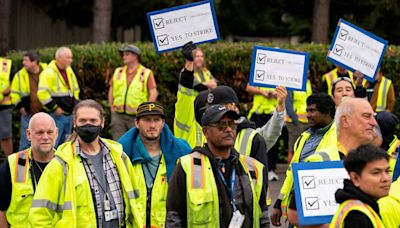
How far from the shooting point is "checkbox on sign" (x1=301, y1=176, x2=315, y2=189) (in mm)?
6121

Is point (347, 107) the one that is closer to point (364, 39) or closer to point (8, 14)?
point (364, 39)

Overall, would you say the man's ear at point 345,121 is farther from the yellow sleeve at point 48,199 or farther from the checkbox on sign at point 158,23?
the checkbox on sign at point 158,23

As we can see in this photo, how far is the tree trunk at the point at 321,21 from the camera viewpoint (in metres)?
22.9

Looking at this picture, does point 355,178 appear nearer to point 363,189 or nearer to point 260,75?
point 363,189

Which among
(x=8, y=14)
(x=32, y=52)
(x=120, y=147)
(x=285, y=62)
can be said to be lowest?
(x=120, y=147)

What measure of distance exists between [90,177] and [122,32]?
2482 cm

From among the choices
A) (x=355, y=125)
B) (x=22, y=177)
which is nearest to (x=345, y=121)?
(x=355, y=125)

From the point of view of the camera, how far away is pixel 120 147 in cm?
696

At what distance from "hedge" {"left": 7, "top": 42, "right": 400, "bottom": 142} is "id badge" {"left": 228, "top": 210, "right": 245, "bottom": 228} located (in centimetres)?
925

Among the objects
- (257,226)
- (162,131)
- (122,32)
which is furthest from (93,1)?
(257,226)

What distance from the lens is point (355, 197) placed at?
17.1 ft

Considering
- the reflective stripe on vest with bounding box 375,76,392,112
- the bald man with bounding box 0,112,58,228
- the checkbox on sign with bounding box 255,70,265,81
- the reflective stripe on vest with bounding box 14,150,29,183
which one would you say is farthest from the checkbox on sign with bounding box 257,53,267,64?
the reflective stripe on vest with bounding box 375,76,392,112

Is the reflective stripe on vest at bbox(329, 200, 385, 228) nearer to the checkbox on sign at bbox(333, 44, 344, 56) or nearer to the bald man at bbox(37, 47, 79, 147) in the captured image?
the checkbox on sign at bbox(333, 44, 344, 56)

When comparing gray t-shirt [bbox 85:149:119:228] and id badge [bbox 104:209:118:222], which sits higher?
gray t-shirt [bbox 85:149:119:228]
